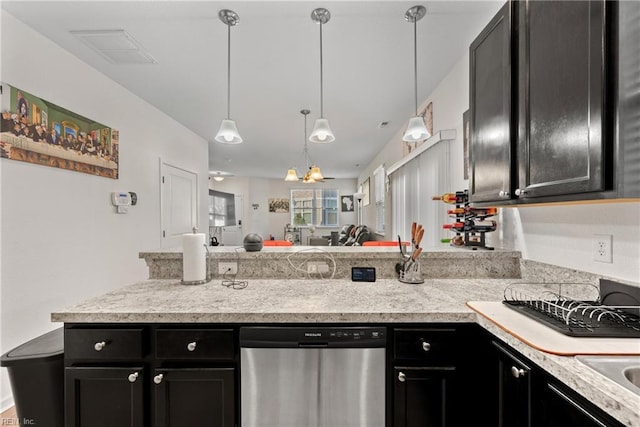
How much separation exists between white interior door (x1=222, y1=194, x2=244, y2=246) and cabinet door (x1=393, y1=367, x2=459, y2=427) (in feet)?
25.5

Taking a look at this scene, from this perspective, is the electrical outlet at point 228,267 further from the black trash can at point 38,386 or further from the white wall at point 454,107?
the white wall at point 454,107

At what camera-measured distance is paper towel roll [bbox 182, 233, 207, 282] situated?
1618 mm

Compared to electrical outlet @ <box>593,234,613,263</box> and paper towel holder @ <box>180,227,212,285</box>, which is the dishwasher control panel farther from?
electrical outlet @ <box>593,234,613,263</box>

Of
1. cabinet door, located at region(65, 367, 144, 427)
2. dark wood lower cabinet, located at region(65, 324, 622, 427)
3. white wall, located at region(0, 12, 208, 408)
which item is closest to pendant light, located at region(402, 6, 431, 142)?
dark wood lower cabinet, located at region(65, 324, 622, 427)

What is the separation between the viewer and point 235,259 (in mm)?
1771

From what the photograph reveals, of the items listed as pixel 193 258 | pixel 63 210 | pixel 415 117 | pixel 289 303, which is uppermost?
pixel 415 117

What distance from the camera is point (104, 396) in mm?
1149

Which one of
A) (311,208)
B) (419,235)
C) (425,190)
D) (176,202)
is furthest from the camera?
(311,208)

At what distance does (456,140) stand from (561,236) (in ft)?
4.28

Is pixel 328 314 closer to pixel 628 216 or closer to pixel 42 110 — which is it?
pixel 628 216

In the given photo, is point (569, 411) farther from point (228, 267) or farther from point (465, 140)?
point (465, 140)

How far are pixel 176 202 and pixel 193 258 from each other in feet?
9.64

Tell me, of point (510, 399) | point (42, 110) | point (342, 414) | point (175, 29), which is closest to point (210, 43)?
point (175, 29)

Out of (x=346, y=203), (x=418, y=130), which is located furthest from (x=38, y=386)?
(x=346, y=203)
